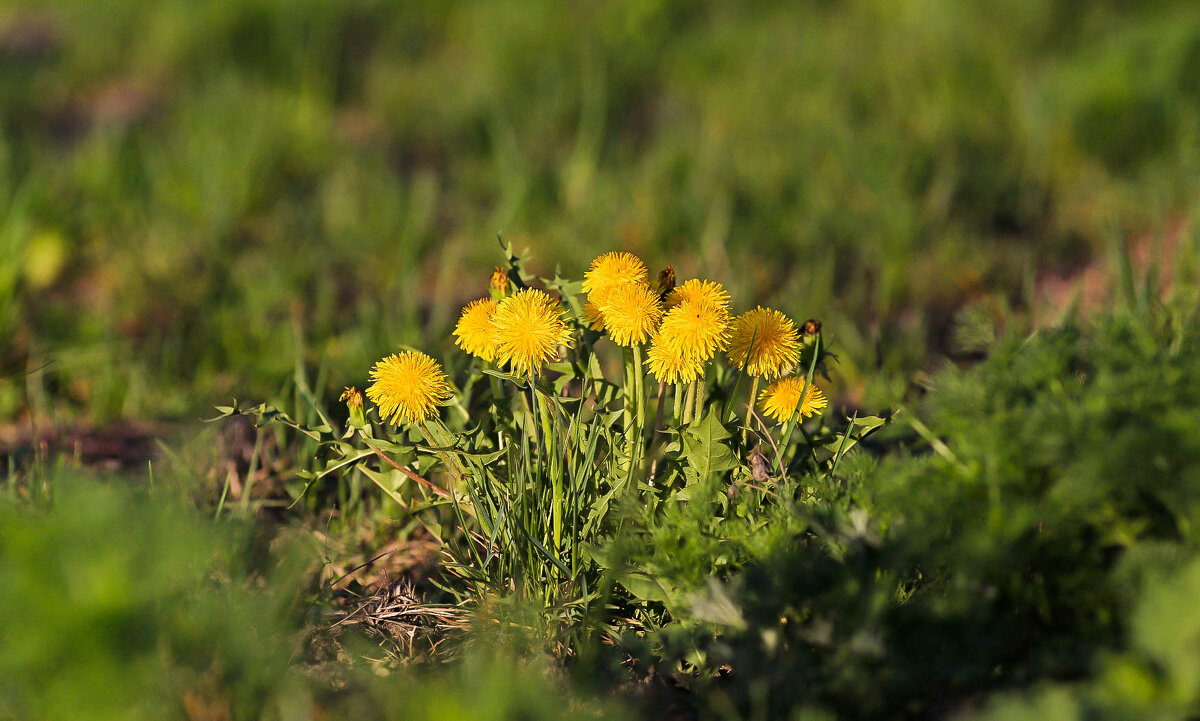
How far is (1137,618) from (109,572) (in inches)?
48.0

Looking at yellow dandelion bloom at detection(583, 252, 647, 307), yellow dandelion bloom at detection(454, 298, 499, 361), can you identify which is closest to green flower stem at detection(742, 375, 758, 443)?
yellow dandelion bloom at detection(583, 252, 647, 307)

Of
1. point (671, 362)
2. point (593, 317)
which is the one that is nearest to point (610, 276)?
point (593, 317)

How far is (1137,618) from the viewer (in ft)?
3.60

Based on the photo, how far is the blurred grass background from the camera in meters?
2.96

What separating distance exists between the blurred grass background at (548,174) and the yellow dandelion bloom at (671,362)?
1005 millimetres

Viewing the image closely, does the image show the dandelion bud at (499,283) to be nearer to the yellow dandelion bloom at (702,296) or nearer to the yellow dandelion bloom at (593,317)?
the yellow dandelion bloom at (593,317)

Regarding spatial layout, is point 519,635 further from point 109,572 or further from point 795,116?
point 795,116

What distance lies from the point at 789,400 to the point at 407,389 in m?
0.63

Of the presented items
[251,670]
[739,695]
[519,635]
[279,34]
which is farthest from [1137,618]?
[279,34]

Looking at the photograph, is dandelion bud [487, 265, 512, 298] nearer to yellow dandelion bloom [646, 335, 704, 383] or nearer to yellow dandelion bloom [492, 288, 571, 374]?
yellow dandelion bloom [492, 288, 571, 374]

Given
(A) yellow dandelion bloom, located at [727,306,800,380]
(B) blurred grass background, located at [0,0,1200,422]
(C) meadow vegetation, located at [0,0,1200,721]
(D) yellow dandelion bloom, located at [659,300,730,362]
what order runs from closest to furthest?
(C) meadow vegetation, located at [0,0,1200,721] → (D) yellow dandelion bloom, located at [659,300,730,362] → (A) yellow dandelion bloom, located at [727,306,800,380] → (B) blurred grass background, located at [0,0,1200,422]

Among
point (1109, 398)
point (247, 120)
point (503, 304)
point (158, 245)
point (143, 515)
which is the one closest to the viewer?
point (143, 515)

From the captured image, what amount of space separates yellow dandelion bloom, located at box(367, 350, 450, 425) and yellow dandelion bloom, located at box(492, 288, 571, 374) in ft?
0.41

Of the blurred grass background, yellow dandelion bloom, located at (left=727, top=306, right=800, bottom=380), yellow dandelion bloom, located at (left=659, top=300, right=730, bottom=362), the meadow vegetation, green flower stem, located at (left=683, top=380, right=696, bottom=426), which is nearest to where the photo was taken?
the meadow vegetation
